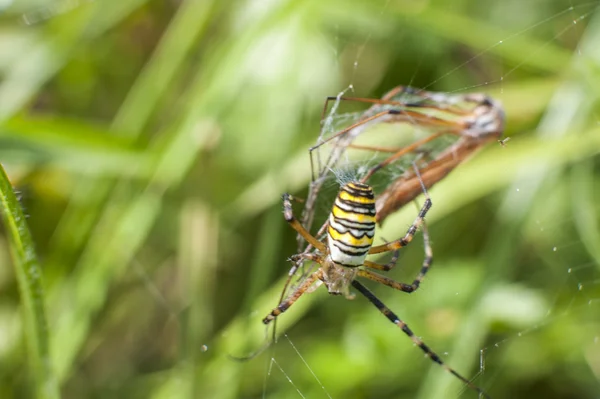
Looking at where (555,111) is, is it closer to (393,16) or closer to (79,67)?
(393,16)

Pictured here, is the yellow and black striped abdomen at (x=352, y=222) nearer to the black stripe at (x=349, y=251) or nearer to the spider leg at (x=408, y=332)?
the black stripe at (x=349, y=251)

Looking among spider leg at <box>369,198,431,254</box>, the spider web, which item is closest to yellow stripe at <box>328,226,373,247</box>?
spider leg at <box>369,198,431,254</box>

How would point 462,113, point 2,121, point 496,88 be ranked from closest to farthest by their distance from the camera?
1. point 462,113
2. point 2,121
3. point 496,88

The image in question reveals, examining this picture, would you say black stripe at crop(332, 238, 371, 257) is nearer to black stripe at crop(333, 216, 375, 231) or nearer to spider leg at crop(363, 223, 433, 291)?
black stripe at crop(333, 216, 375, 231)

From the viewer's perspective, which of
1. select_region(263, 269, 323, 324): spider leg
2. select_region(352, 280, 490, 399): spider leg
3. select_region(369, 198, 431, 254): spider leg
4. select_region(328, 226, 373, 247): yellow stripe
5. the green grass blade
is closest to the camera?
the green grass blade

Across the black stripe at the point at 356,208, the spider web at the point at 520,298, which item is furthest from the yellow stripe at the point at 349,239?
the spider web at the point at 520,298

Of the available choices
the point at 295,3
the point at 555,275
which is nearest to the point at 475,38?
the point at 295,3

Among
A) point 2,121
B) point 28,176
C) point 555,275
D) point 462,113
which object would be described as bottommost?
point 555,275
